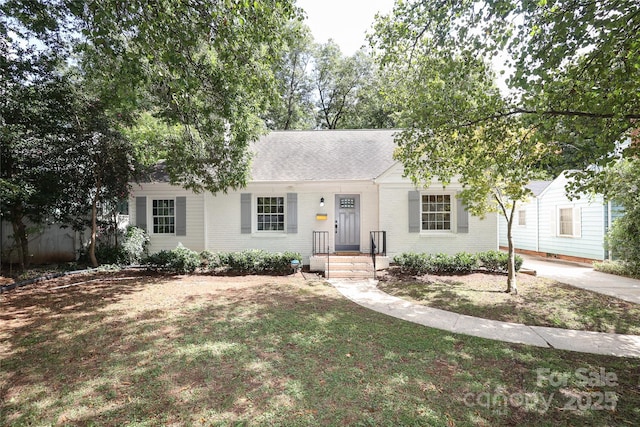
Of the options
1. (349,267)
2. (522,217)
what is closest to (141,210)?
(349,267)

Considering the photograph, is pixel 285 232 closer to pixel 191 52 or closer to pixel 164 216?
pixel 164 216

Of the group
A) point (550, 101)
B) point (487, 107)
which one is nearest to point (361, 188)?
point (487, 107)

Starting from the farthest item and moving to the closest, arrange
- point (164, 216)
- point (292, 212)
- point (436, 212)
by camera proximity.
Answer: point (164, 216)
point (292, 212)
point (436, 212)

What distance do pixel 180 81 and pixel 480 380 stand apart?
605 cm

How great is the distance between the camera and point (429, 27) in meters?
5.77

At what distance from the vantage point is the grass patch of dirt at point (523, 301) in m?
5.54

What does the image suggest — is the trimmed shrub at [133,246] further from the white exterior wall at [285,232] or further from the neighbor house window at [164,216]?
the white exterior wall at [285,232]

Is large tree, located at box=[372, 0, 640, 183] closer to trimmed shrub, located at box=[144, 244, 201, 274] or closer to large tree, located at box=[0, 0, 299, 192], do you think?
large tree, located at box=[0, 0, 299, 192]

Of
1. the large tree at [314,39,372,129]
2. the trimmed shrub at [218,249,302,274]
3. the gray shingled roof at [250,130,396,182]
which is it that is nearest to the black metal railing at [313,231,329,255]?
the trimmed shrub at [218,249,302,274]

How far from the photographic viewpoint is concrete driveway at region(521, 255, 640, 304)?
293 inches

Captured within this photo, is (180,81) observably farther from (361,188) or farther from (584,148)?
(361,188)

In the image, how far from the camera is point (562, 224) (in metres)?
12.9

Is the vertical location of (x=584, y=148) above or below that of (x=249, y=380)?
above

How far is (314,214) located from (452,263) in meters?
5.07
